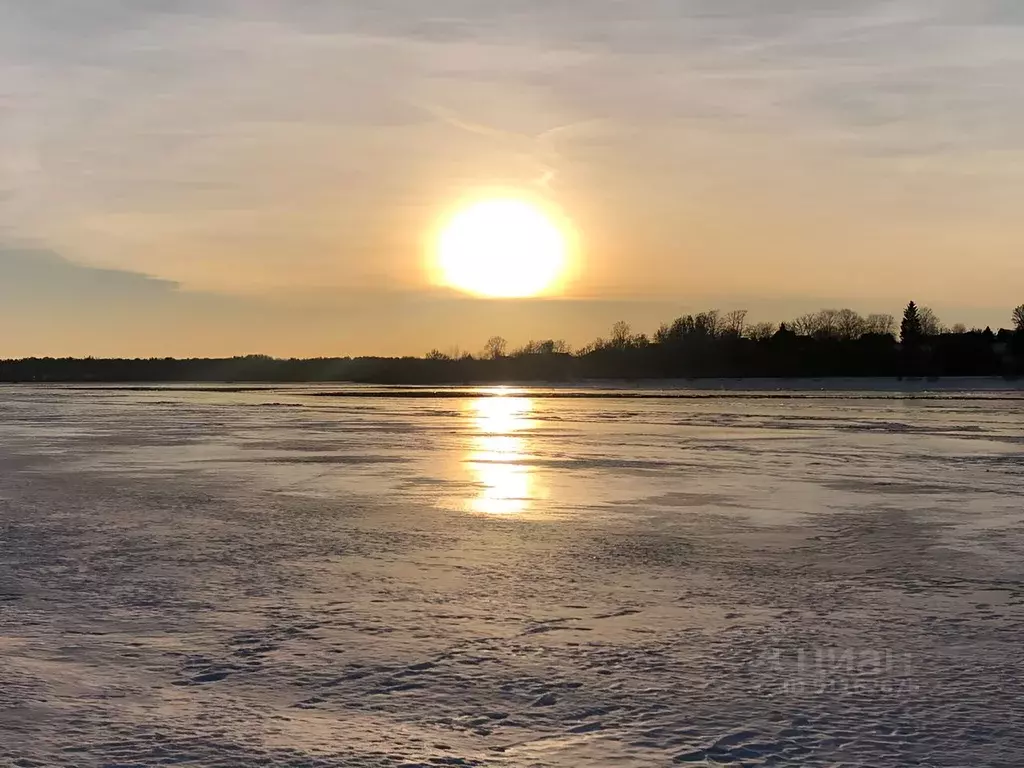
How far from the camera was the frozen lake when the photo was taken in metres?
4.97

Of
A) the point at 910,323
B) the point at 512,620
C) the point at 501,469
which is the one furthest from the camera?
the point at 910,323

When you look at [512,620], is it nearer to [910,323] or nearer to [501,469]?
[501,469]

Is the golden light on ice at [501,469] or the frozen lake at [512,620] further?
the golden light on ice at [501,469]

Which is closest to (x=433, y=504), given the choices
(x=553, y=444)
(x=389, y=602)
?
(x=389, y=602)

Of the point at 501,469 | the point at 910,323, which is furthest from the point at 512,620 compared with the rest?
the point at 910,323

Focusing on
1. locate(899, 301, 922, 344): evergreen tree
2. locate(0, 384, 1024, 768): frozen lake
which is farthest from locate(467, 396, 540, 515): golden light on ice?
locate(899, 301, 922, 344): evergreen tree

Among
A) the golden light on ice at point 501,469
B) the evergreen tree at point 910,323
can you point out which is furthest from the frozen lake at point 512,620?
the evergreen tree at point 910,323

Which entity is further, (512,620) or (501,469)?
(501,469)

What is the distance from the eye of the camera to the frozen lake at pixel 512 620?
4.97 meters

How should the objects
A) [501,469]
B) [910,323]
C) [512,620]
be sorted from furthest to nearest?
[910,323], [501,469], [512,620]

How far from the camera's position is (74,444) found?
25.2m

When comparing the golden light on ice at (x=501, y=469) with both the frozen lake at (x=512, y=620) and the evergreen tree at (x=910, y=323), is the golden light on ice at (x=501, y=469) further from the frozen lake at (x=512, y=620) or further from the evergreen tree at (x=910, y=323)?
the evergreen tree at (x=910, y=323)

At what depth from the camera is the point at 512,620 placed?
23.7 ft

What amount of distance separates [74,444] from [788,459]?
16716 millimetres
